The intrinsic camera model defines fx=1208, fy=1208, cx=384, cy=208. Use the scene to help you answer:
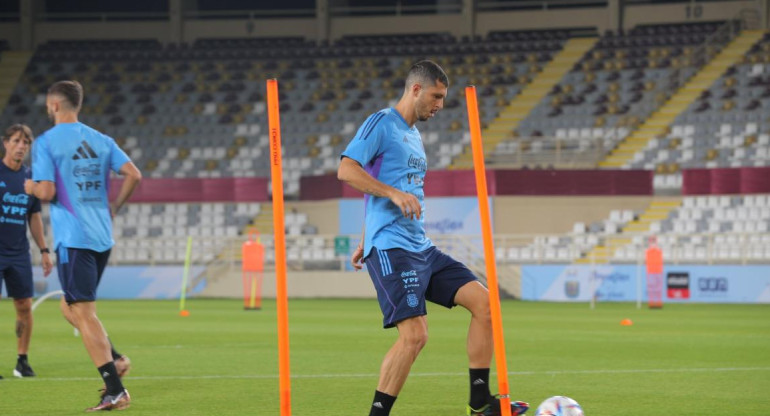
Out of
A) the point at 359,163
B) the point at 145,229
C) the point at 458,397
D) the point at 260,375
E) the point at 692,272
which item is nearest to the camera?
the point at 359,163

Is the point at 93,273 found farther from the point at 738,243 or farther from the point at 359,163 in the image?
the point at 738,243

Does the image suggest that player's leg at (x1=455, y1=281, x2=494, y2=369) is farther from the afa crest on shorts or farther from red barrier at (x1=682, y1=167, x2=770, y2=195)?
red barrier at (x1=682, y1=167, x2=770, y2=195)

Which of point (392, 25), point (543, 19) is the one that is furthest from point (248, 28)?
point (543, 19)

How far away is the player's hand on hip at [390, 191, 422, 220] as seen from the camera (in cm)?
648

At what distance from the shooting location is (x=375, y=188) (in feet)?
22.0

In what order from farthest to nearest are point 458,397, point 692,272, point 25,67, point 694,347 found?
point 25,67
point 692,272
point 694,347
point 458,397

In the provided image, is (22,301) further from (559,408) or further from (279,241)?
(559,408)

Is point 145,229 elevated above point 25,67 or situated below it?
below

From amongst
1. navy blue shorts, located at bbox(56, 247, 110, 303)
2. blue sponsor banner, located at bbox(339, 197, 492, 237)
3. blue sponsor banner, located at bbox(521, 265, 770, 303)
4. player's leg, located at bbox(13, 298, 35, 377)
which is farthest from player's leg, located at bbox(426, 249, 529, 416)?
blue sponsor banner, located at bbox(339, 197, 492, 237)

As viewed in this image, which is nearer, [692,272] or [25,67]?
[692,272]

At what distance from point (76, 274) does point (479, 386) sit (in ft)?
9.67

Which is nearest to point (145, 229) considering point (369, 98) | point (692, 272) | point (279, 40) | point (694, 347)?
point (369, 98)

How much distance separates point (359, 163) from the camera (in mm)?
6848

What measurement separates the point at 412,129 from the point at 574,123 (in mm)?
32496
